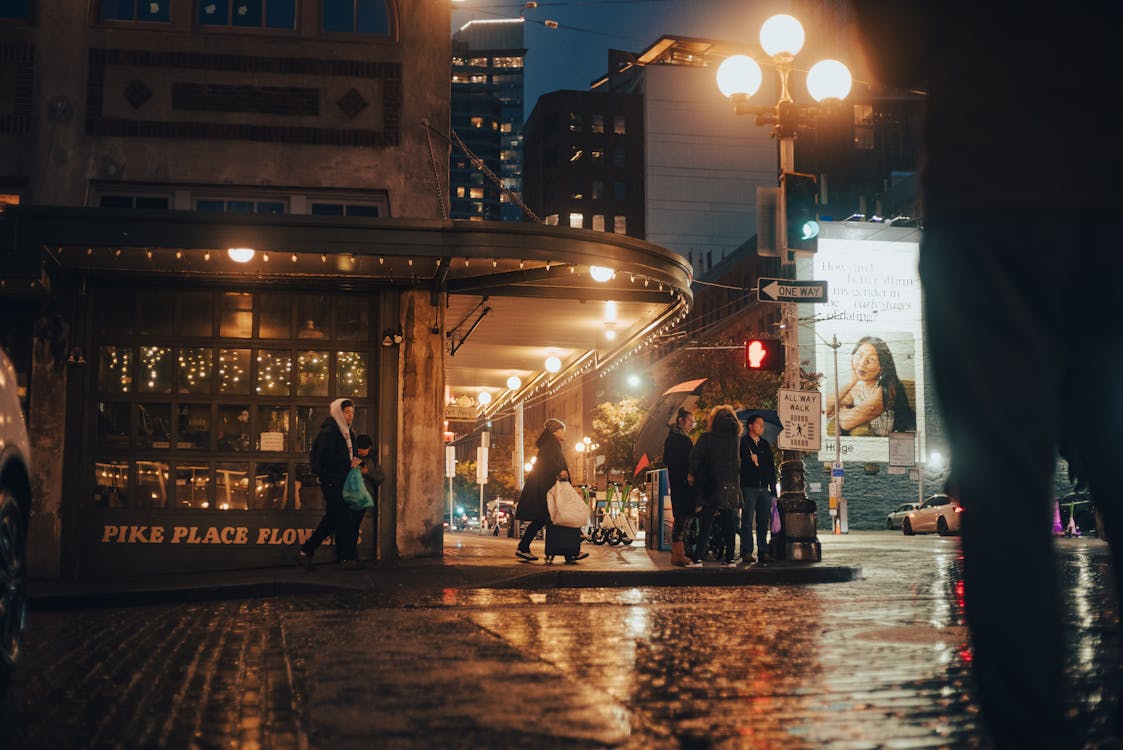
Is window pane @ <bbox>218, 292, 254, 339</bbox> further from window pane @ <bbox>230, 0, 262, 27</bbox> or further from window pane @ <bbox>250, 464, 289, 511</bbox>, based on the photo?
window pane @ <bbox>230, 0, 262, 27</bbox>

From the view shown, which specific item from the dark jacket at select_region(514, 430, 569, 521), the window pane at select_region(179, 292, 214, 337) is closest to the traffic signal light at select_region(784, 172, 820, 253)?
the dark jacket at select_region(514, 430, 569, 521)

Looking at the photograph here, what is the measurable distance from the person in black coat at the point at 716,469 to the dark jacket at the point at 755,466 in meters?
1.06

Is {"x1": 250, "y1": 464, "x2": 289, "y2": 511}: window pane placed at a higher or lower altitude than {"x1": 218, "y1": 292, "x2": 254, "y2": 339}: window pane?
lower

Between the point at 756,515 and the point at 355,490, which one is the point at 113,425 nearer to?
the point at 355,490

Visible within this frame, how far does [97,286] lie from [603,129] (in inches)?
3613

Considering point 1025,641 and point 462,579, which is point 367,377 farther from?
point 1025,641

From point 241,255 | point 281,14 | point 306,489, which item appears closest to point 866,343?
point 281,14

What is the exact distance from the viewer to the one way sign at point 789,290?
1534 centimetres

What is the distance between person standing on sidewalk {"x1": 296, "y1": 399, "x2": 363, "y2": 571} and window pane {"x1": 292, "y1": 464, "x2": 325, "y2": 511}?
1135 mm

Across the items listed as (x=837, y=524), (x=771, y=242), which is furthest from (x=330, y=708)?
(x=837, y=524)

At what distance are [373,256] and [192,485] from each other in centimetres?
367

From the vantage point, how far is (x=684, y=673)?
16.0ft

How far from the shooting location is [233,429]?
1473cm

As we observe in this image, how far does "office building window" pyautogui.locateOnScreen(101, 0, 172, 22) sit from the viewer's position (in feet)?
50.8
